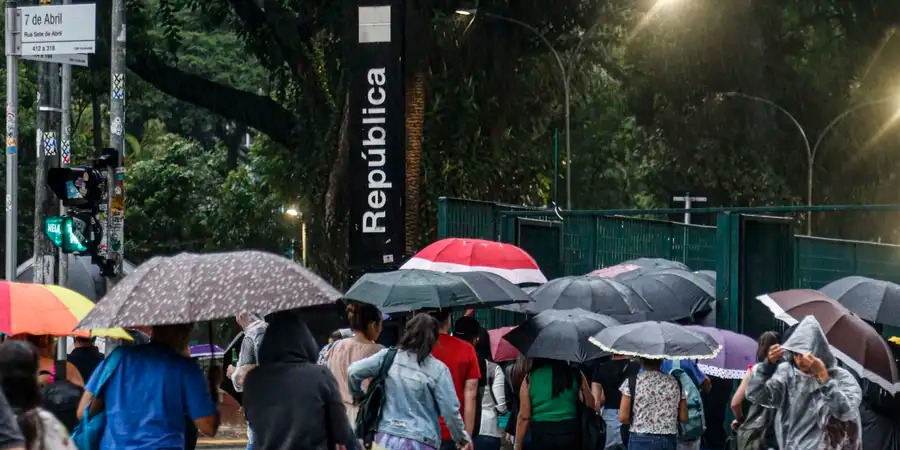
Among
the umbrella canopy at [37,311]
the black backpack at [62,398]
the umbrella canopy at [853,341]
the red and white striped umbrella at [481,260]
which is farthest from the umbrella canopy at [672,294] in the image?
the black backpack at [62,398]

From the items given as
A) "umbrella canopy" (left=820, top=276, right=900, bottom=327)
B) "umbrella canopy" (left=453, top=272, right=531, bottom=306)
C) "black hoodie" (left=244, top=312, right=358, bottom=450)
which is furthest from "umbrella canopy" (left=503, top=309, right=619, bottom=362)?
"black hoodie" (left=244, top=312, right=358, bottom=450)

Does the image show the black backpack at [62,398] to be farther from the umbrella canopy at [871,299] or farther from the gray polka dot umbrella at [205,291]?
the umbrella canopy at [871,299]

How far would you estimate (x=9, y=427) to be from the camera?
5527mm

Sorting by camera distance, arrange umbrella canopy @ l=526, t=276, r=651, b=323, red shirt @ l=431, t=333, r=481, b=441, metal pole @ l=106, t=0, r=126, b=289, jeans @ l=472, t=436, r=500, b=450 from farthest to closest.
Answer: metal pole @ l=106, t=0, r=126, b=289, umbrella canopy @ l=526, t=276, r=651, b=323, jeans @ l=472, t=436, r=500, b=450, red shirt @ l=431, t=333, r=481, b=441

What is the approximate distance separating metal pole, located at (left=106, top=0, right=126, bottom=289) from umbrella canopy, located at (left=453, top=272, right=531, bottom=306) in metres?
6.33

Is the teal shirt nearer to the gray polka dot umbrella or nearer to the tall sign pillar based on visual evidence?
the gray polka dot umbrella

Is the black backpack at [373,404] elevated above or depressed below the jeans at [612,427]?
above

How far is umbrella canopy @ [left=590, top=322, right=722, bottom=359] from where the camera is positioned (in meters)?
10.9

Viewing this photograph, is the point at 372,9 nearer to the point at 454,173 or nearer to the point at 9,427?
the point at 454,173

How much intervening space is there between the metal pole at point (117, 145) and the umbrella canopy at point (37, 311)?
768cm

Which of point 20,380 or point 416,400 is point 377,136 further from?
point 20,380

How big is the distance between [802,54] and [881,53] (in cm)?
247

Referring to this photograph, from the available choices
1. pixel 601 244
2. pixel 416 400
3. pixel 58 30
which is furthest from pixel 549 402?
pixel 58 30

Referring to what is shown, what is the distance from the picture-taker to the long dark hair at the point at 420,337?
8.77 m
